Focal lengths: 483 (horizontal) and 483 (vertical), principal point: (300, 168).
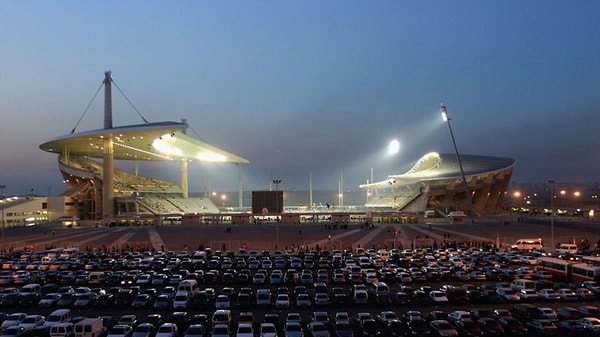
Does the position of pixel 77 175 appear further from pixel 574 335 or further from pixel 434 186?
pixel 574 335

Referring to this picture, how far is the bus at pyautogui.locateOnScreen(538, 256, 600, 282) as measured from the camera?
1823cm

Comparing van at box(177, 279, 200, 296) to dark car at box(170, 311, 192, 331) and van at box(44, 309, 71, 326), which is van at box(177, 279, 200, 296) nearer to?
dark car at box(170, 311, 192, 331)

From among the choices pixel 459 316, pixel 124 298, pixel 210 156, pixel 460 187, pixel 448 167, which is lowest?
pixel 459 316

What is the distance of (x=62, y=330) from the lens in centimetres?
1166

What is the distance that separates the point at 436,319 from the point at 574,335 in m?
→ 3.33

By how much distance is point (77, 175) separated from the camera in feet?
184

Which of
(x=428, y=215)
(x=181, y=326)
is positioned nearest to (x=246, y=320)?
(x=181, y=326)

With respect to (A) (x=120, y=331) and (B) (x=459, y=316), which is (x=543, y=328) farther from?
(A) (x=120, y=331)

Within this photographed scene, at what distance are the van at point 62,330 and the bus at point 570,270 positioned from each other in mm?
17573

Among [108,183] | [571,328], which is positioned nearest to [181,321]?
[571,328]

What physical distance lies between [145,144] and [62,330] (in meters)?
43.7

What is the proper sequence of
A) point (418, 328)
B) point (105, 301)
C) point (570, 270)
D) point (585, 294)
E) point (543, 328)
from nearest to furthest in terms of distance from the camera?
point (543, 328) → point (418, 328) → point (105, 301) → point (585, 294) → point (570, 270)

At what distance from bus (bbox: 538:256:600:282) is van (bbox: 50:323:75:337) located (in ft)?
57.7

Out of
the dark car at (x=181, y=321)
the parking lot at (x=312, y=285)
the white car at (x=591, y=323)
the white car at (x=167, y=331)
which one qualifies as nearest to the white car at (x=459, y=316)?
the parking lot at (x=312, y=285)
